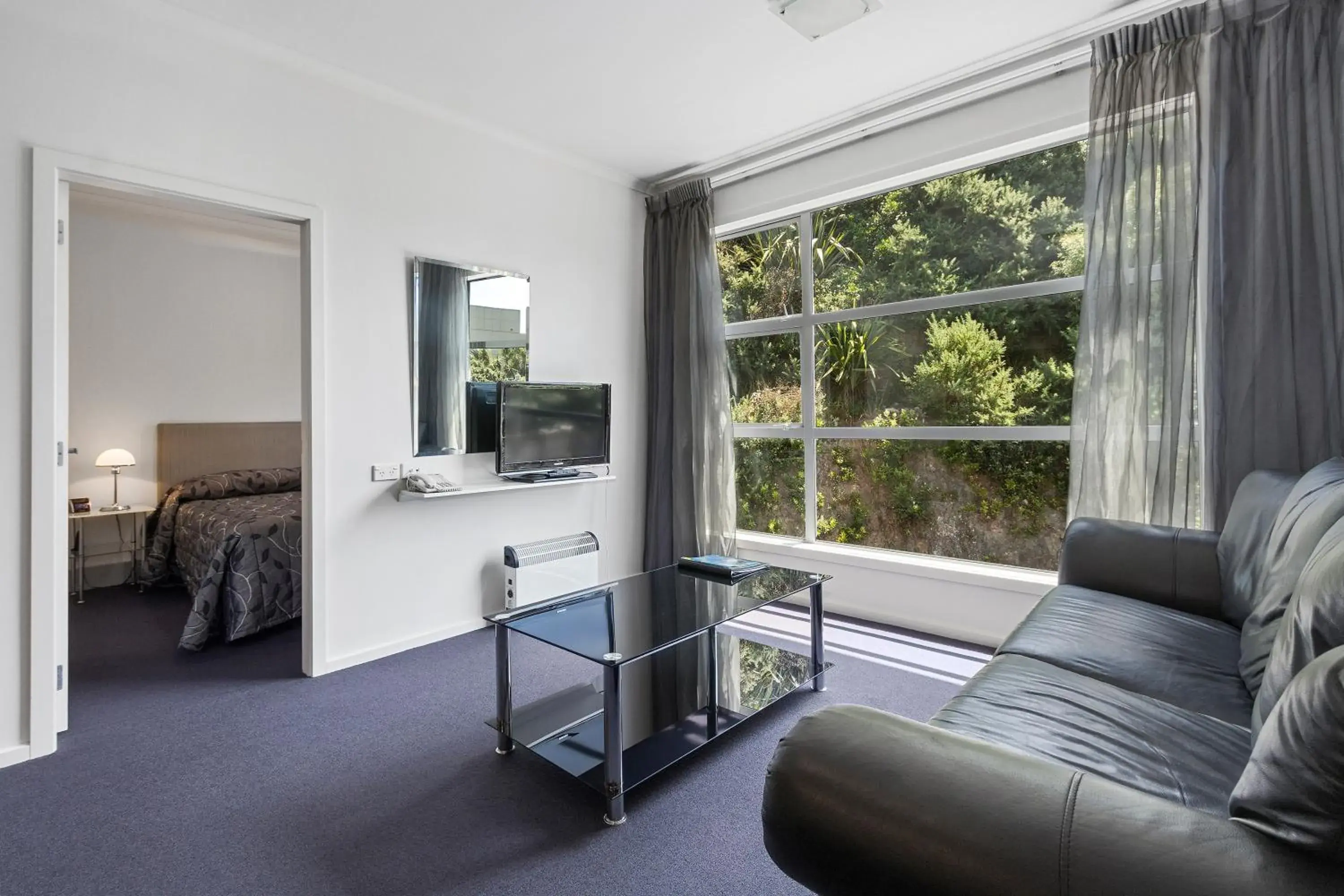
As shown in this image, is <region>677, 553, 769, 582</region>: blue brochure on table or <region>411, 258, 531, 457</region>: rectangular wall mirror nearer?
<region>677, 553, 769, 582</region>: blue brochure on table

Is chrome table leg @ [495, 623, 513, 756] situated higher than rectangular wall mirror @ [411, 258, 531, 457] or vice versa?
rectangular wall mirror @ [411, 258, 531, 457]

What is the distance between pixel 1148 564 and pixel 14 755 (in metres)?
3.78

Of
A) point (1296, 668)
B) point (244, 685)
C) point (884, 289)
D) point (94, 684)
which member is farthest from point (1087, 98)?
point (94, 684)

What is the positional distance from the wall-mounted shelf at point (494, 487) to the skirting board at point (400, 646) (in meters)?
0.68

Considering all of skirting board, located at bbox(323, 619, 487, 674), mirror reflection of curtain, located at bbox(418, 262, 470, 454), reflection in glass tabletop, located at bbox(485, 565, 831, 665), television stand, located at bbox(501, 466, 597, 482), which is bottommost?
skirting board, located at bbox(323, 619, 487, 674)

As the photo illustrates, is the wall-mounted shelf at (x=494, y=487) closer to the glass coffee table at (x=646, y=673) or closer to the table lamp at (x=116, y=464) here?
the glass coffee table at (x=646, y=673)

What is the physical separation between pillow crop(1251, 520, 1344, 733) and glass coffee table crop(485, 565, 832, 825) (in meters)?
1.33

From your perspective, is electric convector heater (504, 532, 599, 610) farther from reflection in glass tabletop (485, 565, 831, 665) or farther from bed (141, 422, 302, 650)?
bed (141, 422, 302, 650)

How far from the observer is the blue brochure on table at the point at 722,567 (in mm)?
2793

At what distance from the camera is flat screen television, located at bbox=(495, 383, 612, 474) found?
3.56 metres

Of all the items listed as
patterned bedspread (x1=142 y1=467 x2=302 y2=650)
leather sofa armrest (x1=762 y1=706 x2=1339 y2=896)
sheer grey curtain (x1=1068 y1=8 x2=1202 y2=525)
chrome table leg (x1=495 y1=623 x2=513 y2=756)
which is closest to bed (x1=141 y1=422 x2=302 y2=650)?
patterned bedspread (x1=142 y1=467 x2=302 y2=650)

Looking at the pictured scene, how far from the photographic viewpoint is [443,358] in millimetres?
3414

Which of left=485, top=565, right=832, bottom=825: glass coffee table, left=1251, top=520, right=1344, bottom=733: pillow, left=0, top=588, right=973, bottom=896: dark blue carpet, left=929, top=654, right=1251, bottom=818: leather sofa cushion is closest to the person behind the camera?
left=1251, top=520, right=1344, bottom=733: pillow

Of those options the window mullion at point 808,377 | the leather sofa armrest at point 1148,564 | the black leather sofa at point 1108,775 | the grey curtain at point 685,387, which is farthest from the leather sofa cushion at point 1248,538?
the grey curtain at point 685,387
